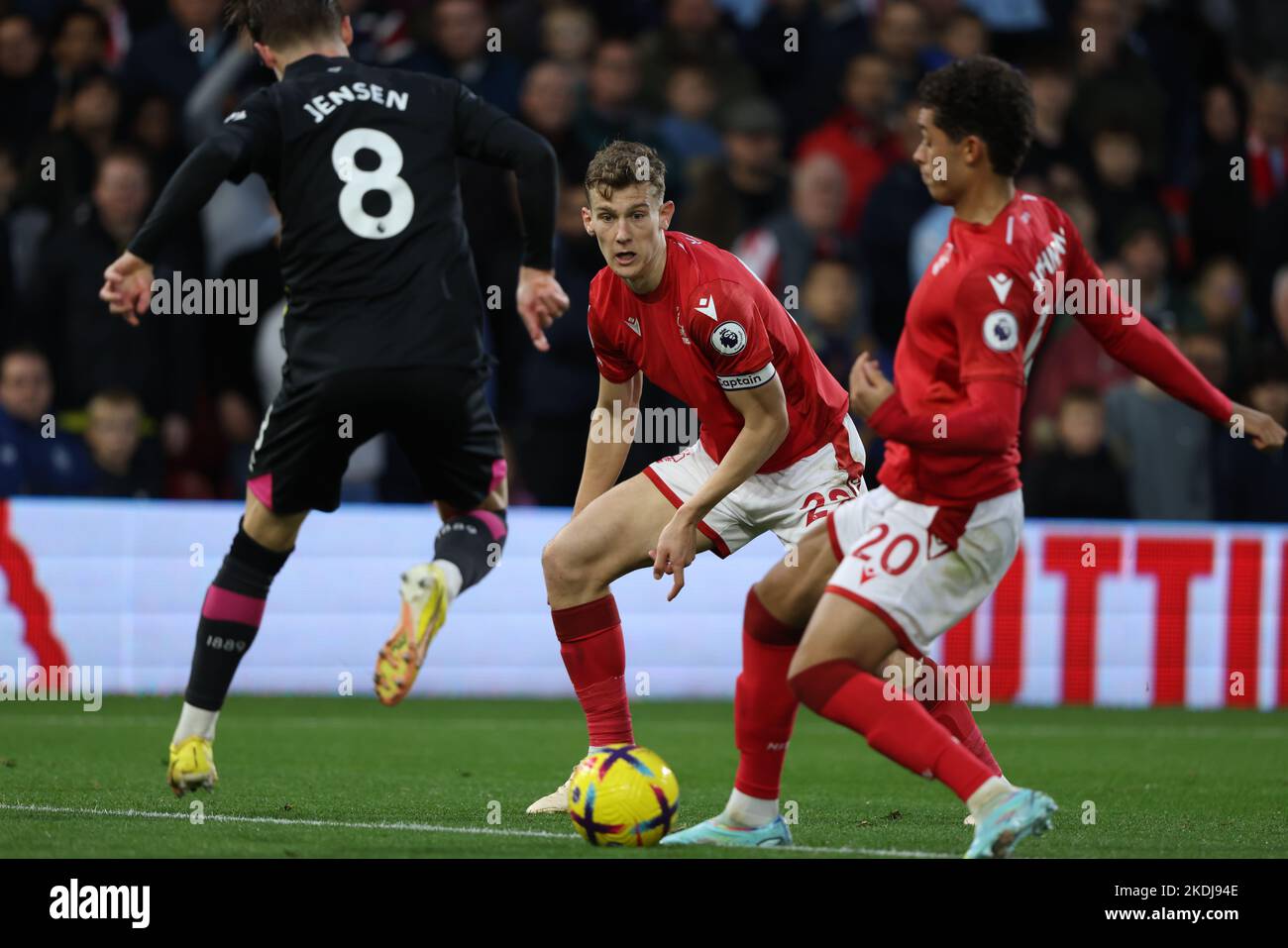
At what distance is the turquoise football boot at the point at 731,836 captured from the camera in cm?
566

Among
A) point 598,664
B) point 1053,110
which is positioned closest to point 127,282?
point 598,664

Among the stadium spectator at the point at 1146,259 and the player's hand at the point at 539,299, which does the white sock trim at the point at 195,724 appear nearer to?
the player's hand at the point at 539,299

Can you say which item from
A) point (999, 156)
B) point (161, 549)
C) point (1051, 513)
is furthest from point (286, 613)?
point (999, 156)

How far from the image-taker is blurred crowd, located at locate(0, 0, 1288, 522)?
1140 cm

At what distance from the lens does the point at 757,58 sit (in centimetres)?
1384

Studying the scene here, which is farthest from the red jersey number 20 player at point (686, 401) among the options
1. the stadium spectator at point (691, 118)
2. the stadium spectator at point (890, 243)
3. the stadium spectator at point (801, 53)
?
the stadium spectator at point (801, 53)

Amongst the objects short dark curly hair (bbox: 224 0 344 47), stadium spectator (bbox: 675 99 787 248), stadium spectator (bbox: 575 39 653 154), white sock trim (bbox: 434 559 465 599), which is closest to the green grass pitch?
white sock trim (bbox: 434 559 465 599)

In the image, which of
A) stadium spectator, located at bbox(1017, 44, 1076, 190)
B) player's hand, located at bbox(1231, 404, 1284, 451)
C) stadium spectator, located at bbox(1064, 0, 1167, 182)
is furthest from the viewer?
stadium spectator, located at bbox(1064, 0, 1167, 182)

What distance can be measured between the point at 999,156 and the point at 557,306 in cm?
146

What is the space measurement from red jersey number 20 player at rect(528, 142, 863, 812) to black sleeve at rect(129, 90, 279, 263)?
1.09 meters

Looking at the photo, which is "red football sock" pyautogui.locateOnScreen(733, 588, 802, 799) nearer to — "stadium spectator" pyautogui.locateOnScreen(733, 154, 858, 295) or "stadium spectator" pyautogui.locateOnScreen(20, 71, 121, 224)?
"stadium spectator" pyautogui.locateOnScreen(733, 154, 858, 295)

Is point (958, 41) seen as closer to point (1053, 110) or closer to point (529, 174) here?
point (1053, 110)

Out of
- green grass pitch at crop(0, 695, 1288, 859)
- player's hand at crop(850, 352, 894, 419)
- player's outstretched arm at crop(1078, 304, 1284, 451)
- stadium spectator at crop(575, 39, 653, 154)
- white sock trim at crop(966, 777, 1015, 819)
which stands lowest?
green grass pitch at crop(0, 695, 1288, 859)

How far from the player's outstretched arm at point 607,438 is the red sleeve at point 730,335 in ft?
2.19
